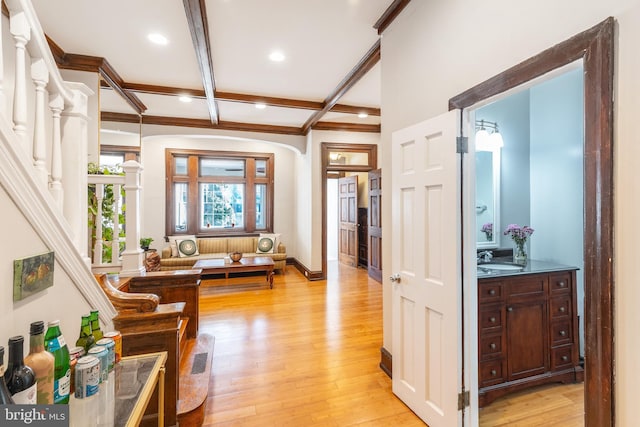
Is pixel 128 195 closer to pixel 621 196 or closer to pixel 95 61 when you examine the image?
pixel 95 61

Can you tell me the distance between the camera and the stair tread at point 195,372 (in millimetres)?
1920

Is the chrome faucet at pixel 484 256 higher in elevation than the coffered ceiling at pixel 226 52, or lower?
lower

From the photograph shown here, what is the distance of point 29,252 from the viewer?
39.9 inches

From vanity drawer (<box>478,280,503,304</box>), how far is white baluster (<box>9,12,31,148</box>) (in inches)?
101

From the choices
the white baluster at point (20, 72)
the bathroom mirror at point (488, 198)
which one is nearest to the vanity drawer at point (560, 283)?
the bathroom mirror at point (488, 198)

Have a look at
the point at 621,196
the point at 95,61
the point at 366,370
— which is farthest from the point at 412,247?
the point at 95,61

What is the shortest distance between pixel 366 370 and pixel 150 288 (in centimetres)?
201

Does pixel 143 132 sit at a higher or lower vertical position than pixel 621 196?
higher

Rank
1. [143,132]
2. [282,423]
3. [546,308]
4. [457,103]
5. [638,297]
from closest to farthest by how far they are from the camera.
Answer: [638,297]
[457,103]
[282,423]
[546,308]
[143,132]

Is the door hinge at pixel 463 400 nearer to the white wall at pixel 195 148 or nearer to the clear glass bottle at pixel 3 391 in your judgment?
the clear glass bottle at pixel 3 391

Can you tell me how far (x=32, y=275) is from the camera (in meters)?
1.00

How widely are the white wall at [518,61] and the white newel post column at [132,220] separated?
7.33 feet

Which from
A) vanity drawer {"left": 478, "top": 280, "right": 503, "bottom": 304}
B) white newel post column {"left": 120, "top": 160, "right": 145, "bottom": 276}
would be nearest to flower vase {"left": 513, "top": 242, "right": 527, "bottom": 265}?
vanity drawer {"left": 478, "top": 280, "right": 503, "bottom": 304}

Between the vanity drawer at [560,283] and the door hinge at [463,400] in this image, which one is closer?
the door hinge at [463,400]
